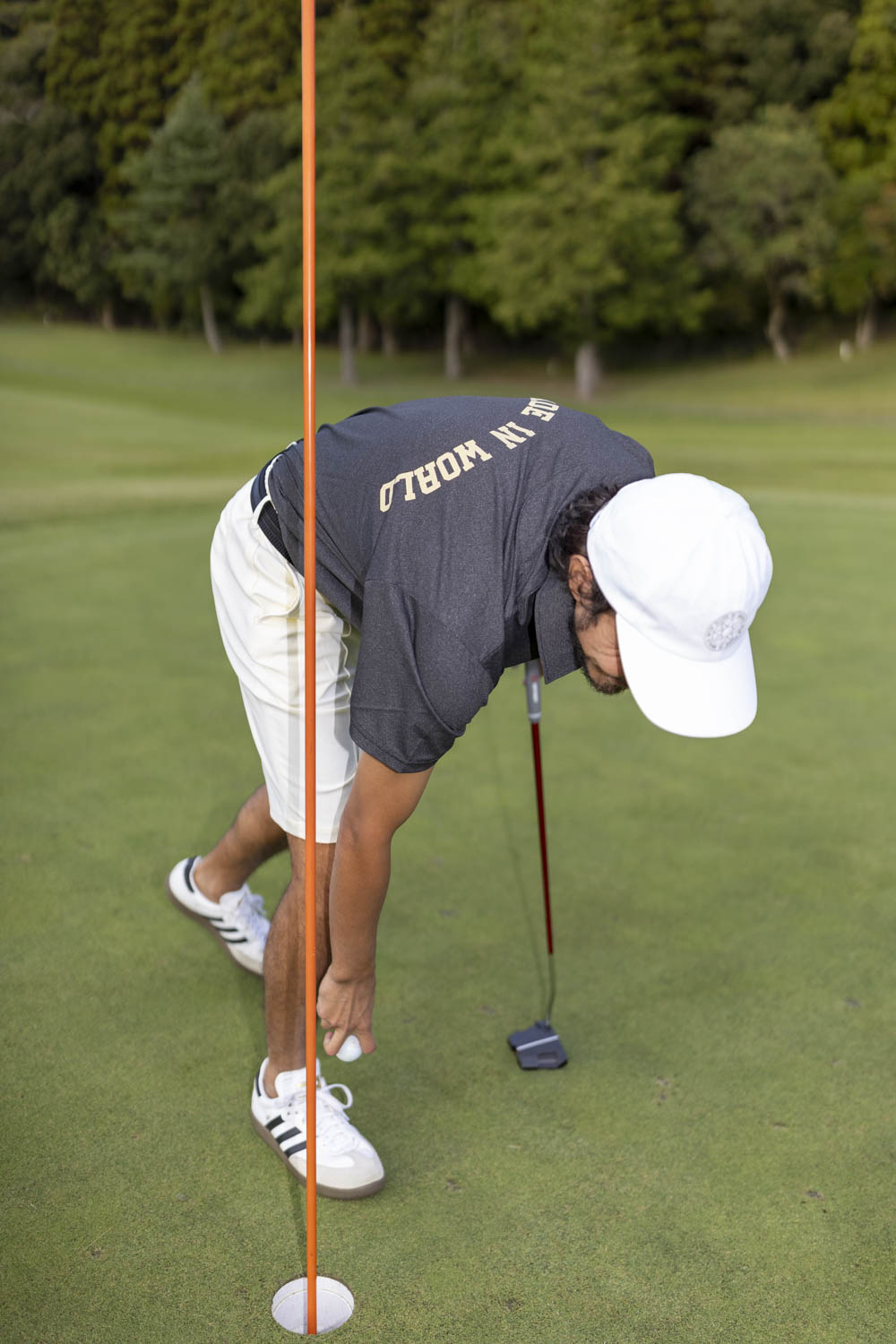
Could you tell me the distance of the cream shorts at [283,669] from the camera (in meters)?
1.98

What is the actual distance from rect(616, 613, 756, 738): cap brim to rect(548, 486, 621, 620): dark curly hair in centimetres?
5

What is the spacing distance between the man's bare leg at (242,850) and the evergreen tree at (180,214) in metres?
20.3

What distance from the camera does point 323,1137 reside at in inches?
79.3

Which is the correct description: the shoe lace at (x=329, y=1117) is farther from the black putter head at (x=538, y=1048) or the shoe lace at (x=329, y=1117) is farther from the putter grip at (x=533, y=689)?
the putter grip at (x=533, y=689)

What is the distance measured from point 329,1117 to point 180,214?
23.6 meters

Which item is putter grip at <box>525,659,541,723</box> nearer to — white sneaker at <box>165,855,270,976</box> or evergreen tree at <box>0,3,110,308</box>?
white sneaker at <box>165,855,270,976</box>

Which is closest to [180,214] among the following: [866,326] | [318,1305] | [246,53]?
[246,53]

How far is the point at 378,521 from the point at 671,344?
29.2 meters

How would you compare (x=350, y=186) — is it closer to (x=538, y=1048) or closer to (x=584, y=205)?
(x=584, y=205)

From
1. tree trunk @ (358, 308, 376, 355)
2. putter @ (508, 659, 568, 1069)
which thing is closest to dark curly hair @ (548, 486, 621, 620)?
putter @ (508, 659, 568, 1069)

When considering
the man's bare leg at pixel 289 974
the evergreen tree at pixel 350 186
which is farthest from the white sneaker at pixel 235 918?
the evergreen tree at pixel 350 186

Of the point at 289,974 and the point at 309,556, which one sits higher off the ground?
the point at 309,556

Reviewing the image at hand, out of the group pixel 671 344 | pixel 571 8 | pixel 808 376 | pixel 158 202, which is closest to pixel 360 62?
pixel 571 8

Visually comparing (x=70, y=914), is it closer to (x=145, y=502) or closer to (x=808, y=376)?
(x=145, y=502)
